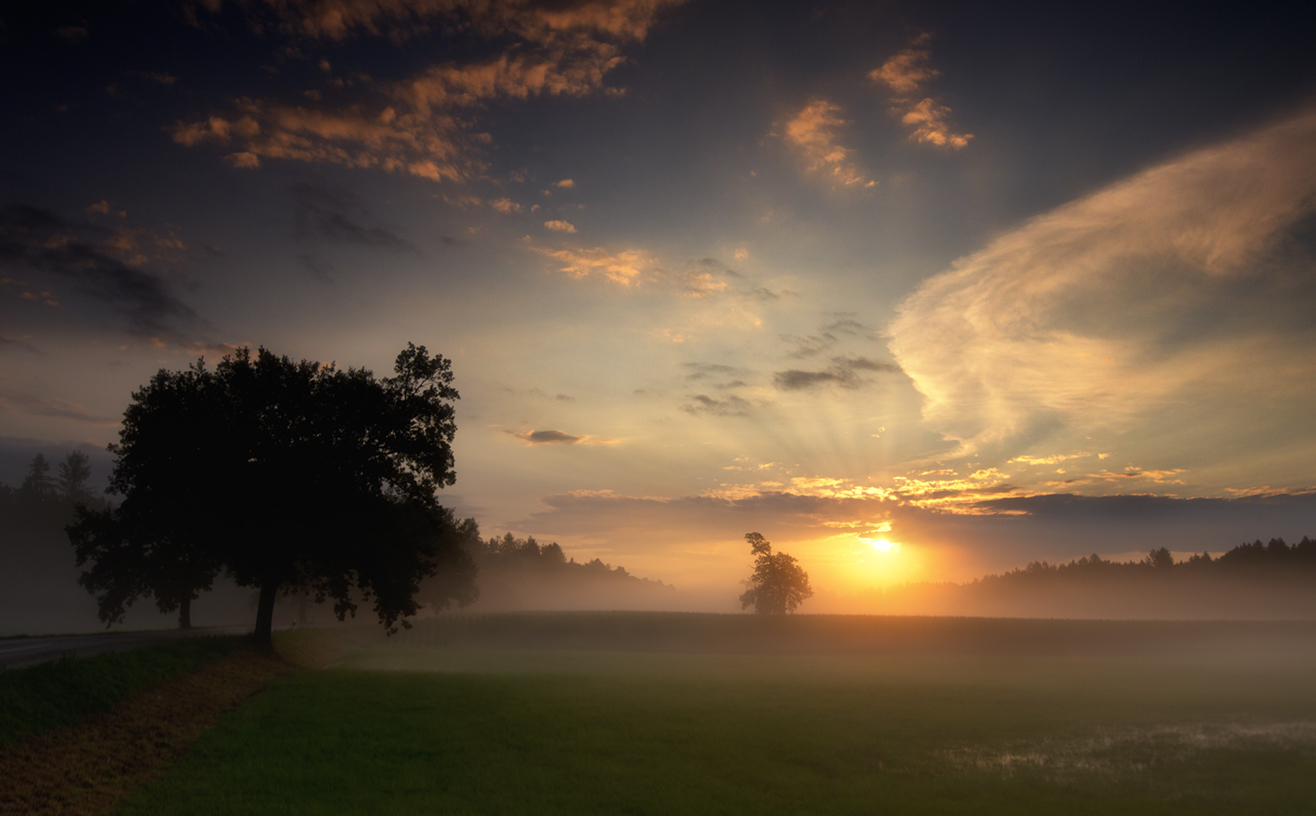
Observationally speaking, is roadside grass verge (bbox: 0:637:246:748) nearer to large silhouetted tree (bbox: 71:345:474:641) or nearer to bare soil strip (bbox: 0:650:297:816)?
bare soil strip (bbox: 0:650:297:816)

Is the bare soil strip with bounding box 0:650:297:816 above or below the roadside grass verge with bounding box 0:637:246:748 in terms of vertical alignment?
below

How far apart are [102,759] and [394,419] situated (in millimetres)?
23565

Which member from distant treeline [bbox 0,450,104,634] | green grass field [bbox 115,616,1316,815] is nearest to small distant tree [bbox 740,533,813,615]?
green grass field [bbox 115,616,1316,815]

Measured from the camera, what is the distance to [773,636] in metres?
80.6

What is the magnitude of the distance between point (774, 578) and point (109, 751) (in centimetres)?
9584

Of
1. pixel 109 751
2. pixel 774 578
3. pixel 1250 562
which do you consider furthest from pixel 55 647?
pixel 1250 562

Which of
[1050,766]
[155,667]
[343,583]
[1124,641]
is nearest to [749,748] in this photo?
[1050,766]

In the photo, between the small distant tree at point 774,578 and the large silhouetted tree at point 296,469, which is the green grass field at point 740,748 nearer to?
the large silhouetted tree at point 296,469

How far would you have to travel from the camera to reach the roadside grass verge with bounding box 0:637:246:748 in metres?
15.2

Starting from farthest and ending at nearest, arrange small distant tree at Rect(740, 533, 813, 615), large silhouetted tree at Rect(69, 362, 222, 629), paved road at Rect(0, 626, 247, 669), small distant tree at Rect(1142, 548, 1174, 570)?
small distant tree at Rect(1142, 548, 1174, 570) < small distant tree at Rect(740, 533, 813, 615) < large silhouetted tree at Rect(69, 362, 222, 629) < paved road at Rect(0, 626, 247, 669)

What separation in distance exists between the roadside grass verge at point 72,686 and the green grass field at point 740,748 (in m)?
3.14

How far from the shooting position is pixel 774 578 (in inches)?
4082

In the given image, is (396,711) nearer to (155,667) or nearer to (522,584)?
(155,667)

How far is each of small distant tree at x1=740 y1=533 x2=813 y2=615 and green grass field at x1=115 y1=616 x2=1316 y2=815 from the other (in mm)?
65585
